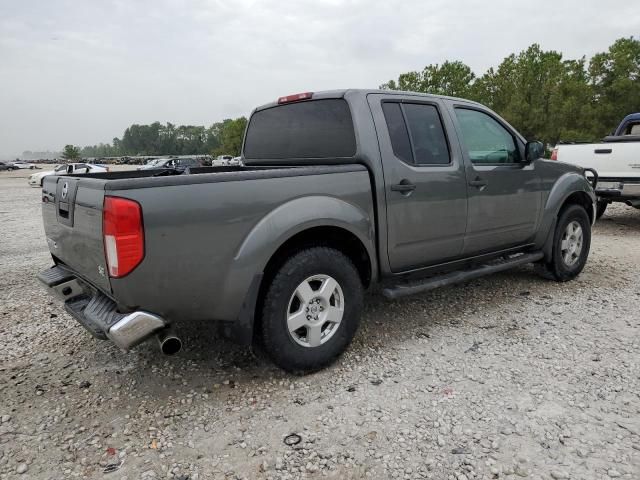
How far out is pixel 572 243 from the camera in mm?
5055

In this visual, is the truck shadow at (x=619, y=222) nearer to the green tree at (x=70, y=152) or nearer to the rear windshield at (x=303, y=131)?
the rear windshield at (x=303, y=131)

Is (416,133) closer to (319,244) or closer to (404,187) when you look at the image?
(404,187)

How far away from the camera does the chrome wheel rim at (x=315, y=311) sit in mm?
2938

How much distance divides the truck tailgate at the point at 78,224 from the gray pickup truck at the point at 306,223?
16mm

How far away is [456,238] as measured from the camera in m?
3.81

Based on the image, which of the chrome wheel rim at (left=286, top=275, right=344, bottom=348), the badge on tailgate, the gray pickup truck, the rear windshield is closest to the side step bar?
the gray pickup truck

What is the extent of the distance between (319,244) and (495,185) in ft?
6.10

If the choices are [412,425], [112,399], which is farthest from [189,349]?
[412,425]

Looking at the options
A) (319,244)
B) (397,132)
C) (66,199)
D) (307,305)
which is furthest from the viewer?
(397,132)

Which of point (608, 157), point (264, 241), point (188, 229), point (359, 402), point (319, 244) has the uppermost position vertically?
point (608, 157)

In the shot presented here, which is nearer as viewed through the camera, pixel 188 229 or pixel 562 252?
pixel 188 229

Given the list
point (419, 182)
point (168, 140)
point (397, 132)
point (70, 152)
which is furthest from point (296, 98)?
point (168, 140)

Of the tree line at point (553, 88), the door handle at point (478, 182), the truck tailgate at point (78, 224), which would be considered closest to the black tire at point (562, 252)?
the door handle at point (478, 182)

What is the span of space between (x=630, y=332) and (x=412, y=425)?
90.3 inches
